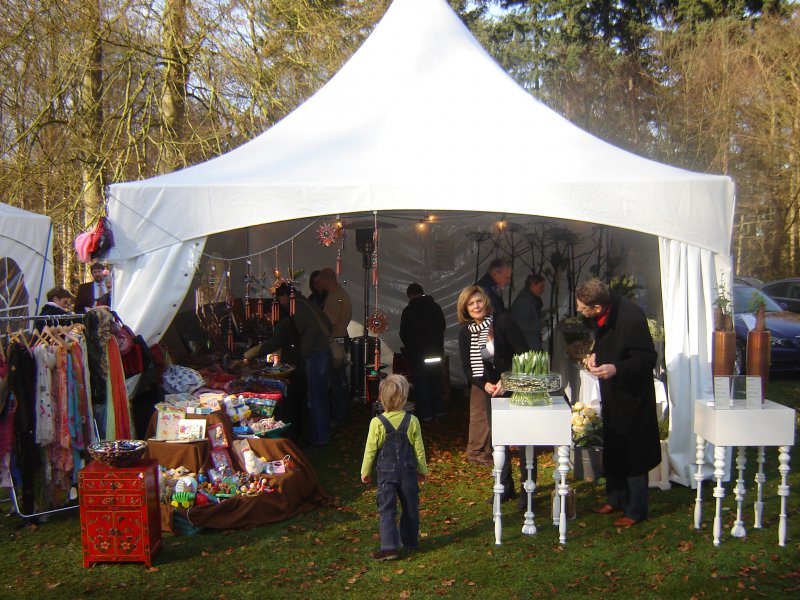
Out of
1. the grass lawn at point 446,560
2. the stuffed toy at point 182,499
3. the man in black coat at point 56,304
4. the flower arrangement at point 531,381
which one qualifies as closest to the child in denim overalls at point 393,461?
the grass lawn at point 446,560

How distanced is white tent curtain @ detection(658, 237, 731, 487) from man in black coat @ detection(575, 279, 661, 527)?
1.12 m

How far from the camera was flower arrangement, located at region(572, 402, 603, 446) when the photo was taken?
607 cm

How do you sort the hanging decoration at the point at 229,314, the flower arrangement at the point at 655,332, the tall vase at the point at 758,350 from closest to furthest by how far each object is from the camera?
the tall vase at the point at 758,350 → the flower arrangement at the point at 655,332 → the hanging decoration at the point at 229,314

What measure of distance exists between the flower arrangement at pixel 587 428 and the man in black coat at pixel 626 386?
93 centimetres

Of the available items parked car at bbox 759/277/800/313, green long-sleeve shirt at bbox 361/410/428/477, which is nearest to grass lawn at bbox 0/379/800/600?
green long-sleeve shirt at bbox 361/410/428/477

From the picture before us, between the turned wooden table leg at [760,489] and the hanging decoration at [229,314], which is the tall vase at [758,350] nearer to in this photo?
the turned wooden table leg at [760,489]

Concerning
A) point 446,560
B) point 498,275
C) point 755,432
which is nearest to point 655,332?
point 498,275

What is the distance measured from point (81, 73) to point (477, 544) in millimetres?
9343

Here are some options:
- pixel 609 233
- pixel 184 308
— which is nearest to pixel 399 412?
pixel 184 308

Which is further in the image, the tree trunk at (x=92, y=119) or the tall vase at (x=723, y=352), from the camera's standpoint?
the tree trunk at (x=92, y=119)

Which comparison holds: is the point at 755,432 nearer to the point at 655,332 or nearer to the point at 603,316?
the point at 603,316

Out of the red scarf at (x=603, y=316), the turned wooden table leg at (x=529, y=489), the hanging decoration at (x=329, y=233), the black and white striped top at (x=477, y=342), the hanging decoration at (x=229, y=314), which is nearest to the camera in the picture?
the turned wooden table leg at (x=529, y=489)

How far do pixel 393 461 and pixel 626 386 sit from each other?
1.58 meters

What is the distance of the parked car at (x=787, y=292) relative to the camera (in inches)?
546
